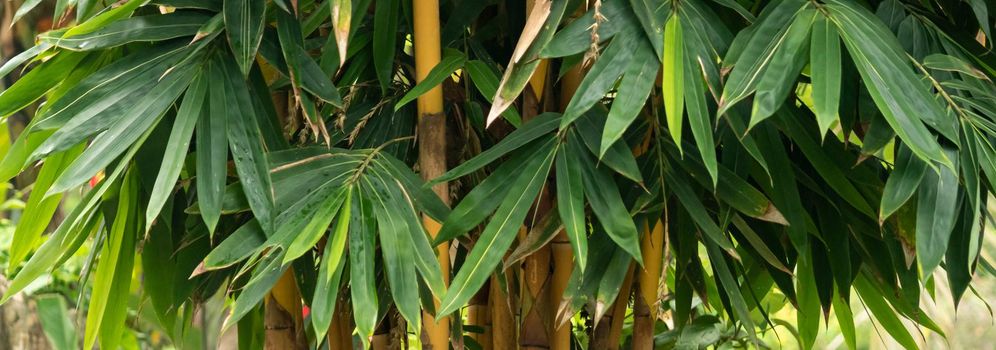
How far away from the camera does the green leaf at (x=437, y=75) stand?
2.55 ft

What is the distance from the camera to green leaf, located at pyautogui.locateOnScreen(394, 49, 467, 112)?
78 cm

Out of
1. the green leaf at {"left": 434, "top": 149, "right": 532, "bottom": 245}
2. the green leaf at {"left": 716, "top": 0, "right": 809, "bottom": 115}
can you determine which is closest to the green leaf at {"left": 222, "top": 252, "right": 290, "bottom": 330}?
the green leaf at {"left": 434, "top": 149, "right": 532, "bottom": 245}

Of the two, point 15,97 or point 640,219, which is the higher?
point 15,97

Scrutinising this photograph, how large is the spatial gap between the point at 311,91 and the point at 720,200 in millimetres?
326

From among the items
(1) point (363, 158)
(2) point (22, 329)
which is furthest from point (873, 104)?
(2) point (22, 329)

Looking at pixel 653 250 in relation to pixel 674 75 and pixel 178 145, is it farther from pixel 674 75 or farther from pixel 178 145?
pixel 178 145

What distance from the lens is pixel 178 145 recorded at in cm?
72

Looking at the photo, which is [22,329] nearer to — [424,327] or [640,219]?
[424,327]

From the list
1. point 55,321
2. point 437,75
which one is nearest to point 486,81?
point 437,75

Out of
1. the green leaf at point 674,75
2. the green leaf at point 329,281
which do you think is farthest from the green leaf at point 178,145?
the green leaf at point 674,75

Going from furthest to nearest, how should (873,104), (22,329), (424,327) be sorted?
1. (22,329)
2. (424,327)
3. (873,104)

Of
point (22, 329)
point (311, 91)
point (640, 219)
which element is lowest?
point (22, 329)

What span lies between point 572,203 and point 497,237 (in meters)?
0.06

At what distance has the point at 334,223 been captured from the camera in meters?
0.74
